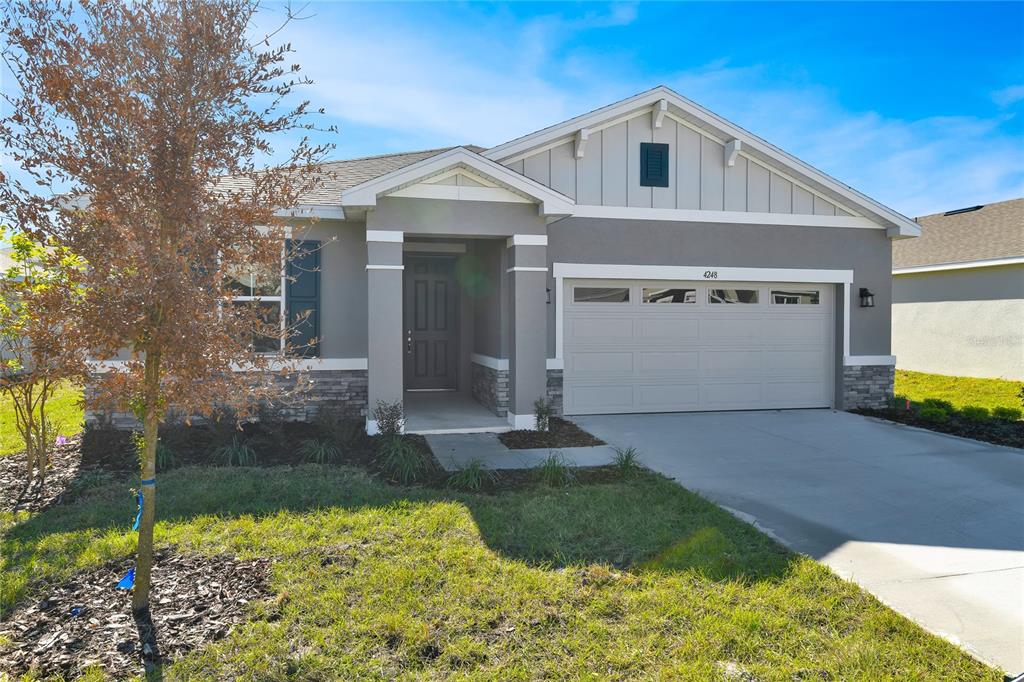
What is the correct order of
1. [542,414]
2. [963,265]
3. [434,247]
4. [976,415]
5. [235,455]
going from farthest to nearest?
1. [963,265]
2. [434,247]
3. [976,415]
4. [542,414]
5. [235,455]

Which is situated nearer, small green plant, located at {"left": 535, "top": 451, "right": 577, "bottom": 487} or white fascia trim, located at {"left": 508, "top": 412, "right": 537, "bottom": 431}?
small green plant, located at {"left": 535, "top": 451, "right": 577, "bottom": 487}

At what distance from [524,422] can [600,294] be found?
8.85 ft

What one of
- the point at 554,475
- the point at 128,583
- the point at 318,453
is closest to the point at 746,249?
the point at 554,475

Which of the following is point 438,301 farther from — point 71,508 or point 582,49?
point 71,508

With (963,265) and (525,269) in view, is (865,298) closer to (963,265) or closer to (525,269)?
(525,269)

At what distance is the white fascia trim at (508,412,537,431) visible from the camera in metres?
8.98

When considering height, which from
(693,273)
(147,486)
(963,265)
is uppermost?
(963,265)

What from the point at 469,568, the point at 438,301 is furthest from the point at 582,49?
the point at 469,568

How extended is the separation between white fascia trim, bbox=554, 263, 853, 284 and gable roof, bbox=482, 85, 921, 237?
3.84 feet

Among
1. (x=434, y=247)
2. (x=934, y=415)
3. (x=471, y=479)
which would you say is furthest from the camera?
(x=434, y=247)

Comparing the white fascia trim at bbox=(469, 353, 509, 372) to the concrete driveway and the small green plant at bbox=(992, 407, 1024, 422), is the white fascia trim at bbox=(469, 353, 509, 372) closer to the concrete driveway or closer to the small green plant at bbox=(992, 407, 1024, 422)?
the concrete driveway

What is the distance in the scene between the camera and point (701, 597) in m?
3.88

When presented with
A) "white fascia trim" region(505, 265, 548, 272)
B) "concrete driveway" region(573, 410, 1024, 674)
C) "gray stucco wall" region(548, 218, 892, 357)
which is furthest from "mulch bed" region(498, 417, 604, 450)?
"white fascia trim" region(505, 265, 548, 272)

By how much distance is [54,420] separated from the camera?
9727 mm
